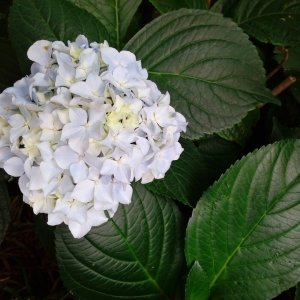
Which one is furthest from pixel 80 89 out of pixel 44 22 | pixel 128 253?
pixel 128 253

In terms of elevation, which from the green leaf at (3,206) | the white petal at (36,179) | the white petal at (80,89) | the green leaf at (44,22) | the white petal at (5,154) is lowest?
the green leaf at (3,206)

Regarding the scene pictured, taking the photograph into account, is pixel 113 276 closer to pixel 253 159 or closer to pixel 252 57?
pixel 253 159

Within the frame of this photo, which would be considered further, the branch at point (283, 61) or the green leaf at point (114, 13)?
the branch at point (283, 61)

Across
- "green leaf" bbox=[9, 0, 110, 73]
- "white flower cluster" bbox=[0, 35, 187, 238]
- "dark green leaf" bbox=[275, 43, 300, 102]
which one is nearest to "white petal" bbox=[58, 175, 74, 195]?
"white flower cluster" bbox=[0, 35, 187, 238]

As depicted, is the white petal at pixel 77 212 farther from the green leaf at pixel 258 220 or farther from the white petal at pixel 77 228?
the green leaf at pixel 258 220

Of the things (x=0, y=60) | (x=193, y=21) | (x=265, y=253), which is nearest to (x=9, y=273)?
(x=0, y=60)

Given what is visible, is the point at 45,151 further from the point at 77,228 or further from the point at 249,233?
the point at 249,233

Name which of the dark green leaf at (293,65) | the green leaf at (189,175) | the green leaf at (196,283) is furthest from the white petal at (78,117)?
the dark green leaf at (293,65)

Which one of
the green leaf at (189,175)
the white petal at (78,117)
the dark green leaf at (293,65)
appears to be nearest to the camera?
the white petal at (78,117)
